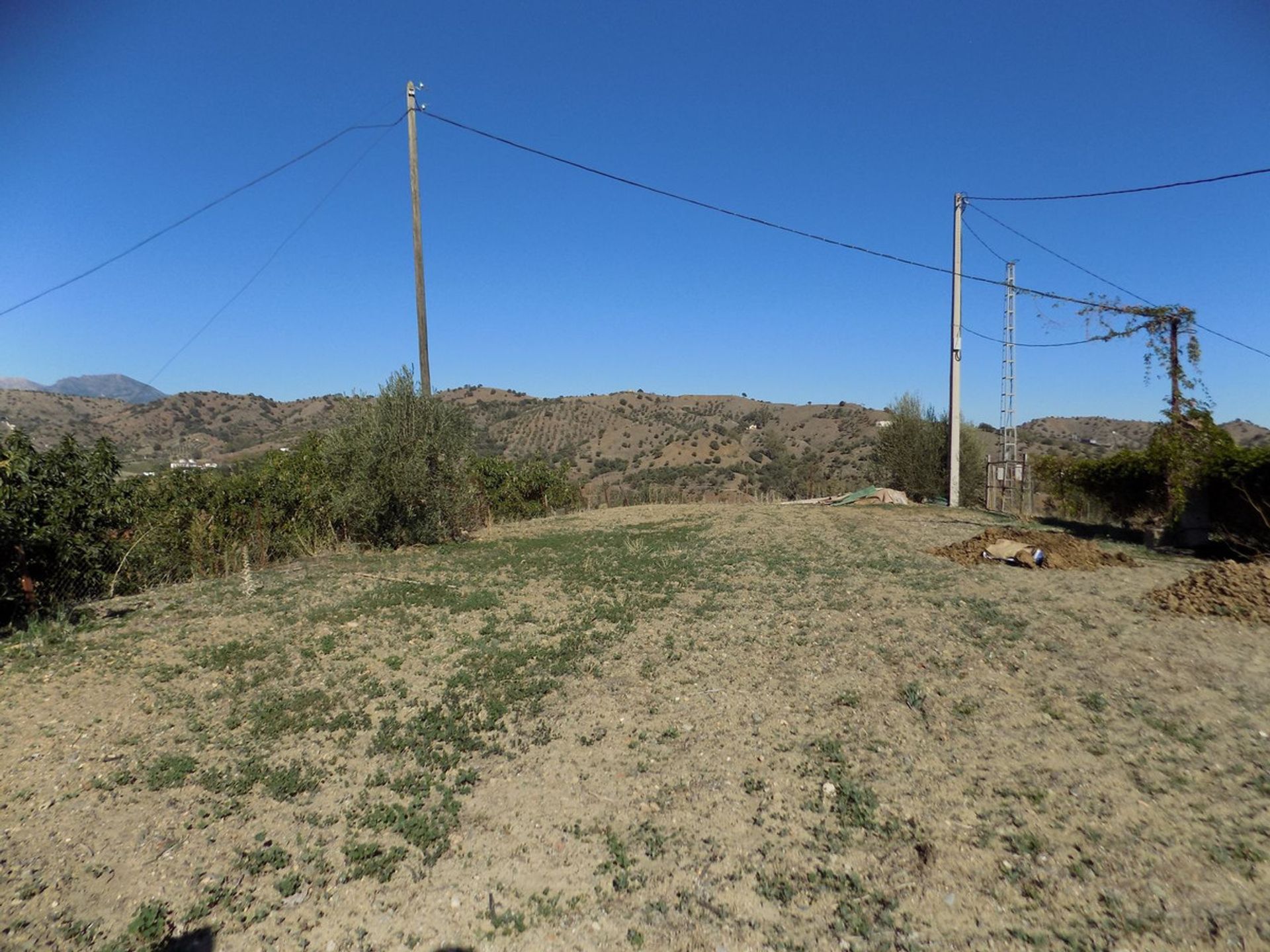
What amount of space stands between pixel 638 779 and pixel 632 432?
59428mm

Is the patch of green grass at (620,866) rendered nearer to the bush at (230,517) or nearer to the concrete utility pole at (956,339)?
the bush at (230,517)

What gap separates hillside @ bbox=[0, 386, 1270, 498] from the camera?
42.0 meters

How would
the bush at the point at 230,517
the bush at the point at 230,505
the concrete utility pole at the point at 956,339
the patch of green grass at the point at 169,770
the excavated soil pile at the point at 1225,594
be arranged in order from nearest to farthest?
the patch of green grass at the point at 169,770 → the bush at the point at 230,505 → the excavated soil pile at the point at 1225,594 → the bush at the point at 230,517 → the concrete utility pole at the point at 956,339

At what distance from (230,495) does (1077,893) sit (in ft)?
44.8

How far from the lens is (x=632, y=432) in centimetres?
6397

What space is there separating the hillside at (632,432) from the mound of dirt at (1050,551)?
1837cm

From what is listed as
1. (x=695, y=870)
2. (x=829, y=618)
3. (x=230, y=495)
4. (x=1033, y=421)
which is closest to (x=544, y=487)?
(x=230, y=495)

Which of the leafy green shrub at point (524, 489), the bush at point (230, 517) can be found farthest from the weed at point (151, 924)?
the leafy green shrub at point (524, 489)

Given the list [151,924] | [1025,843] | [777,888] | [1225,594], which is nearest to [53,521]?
[151,924]

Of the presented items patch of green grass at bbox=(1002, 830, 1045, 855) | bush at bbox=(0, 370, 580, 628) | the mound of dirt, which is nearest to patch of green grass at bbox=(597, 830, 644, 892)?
patch of green grass at bbox=(1002, 830, 1045, 855)

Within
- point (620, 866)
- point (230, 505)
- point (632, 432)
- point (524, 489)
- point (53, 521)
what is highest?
point (632, 432)

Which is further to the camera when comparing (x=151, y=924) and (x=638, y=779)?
(x=638, y=779)

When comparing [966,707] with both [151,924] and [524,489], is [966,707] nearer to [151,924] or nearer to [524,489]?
[151,924]

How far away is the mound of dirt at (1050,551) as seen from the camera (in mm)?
11702
